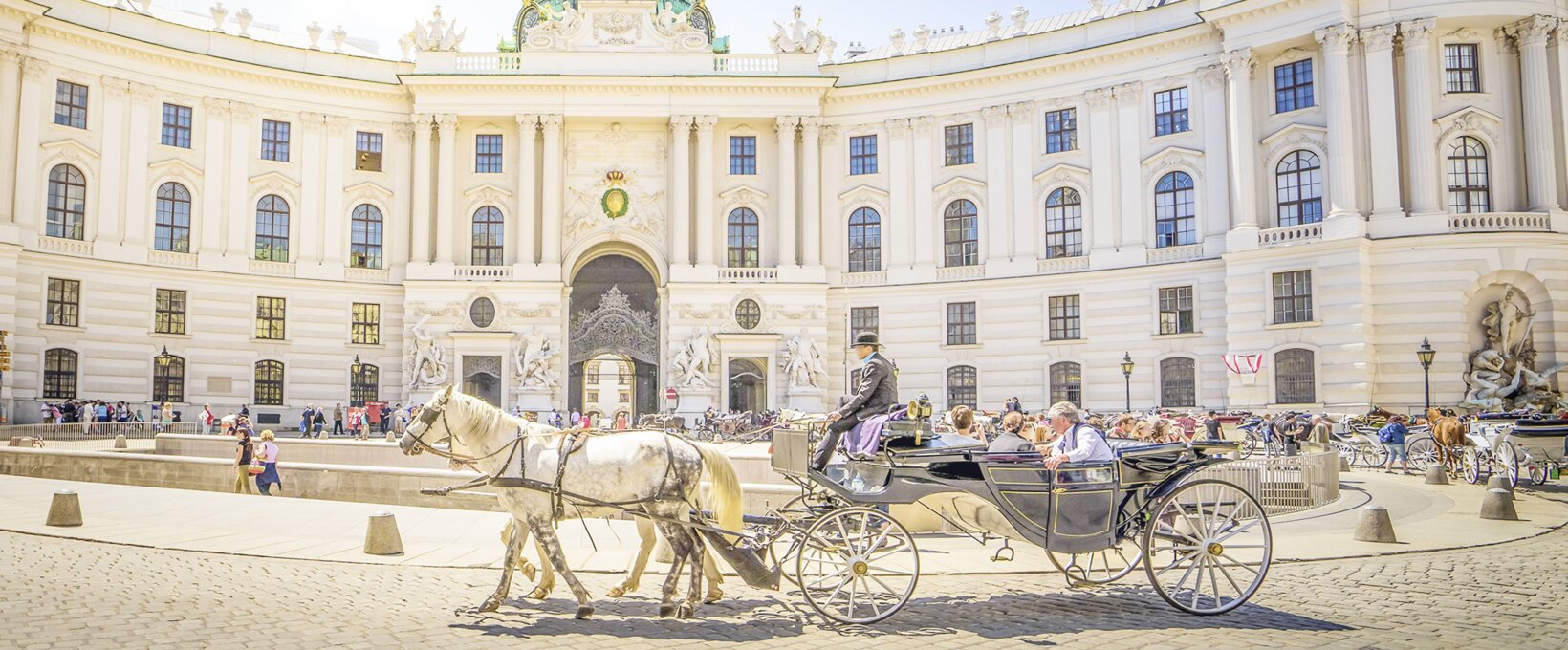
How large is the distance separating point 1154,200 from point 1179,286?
3771 mm

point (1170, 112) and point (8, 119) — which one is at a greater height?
point (1170, 112)

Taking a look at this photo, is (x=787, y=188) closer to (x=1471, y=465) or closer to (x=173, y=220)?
(x=173, y=220)

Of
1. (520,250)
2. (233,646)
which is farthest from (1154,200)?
(233,646)

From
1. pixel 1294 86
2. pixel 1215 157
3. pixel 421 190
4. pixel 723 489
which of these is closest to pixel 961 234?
pixel 1215 157

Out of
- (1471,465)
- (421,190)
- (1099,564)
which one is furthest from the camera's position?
(421,190)

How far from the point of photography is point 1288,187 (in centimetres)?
3975

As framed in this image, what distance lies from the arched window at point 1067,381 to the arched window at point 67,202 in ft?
126

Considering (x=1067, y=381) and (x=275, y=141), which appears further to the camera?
(x=275, y=141)

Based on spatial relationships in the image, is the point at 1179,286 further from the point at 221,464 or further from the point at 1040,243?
the point at 221,464

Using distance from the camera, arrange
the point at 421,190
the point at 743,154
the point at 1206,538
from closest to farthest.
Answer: the point at 1206,538 → the point at 421,190 → the point at 743,154

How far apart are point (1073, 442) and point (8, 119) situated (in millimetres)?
43881

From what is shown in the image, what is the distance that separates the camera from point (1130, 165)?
43.5 meters

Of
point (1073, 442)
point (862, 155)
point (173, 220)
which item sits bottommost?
point (1073, 442)

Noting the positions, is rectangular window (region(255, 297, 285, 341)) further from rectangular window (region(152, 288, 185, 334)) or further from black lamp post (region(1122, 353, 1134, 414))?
black lamp post (region(1122, 353, 1134, 414))
